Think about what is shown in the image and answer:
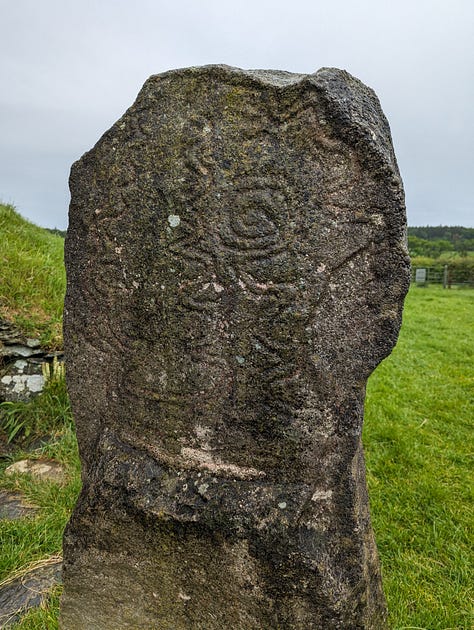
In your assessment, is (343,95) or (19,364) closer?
(343,95)

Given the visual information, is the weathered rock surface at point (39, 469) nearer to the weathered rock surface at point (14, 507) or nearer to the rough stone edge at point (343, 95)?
the weathered rock surface at point (14, 507)

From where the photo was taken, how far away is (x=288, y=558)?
188 cm

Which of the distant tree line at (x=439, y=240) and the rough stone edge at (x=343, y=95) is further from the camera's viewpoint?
the distant tree line at (x=439, y=240)

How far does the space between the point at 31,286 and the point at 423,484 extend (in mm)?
3844

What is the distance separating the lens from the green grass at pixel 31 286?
15.7ft

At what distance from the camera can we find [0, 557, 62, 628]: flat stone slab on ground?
2.63 metres

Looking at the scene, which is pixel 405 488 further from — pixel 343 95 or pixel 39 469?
pixel 343 95

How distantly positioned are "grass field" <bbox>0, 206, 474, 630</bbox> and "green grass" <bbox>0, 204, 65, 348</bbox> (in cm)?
2

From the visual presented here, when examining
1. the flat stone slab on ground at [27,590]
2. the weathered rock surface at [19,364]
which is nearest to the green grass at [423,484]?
the flat stone slab on ground at [27,590]

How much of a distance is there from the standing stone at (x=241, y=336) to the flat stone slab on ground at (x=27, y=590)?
791mm

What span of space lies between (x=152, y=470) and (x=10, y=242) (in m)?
4.91

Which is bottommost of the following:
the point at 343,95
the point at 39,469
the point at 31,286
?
the point at 39,469

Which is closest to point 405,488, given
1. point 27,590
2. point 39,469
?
point 27,590

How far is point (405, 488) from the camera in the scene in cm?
374
